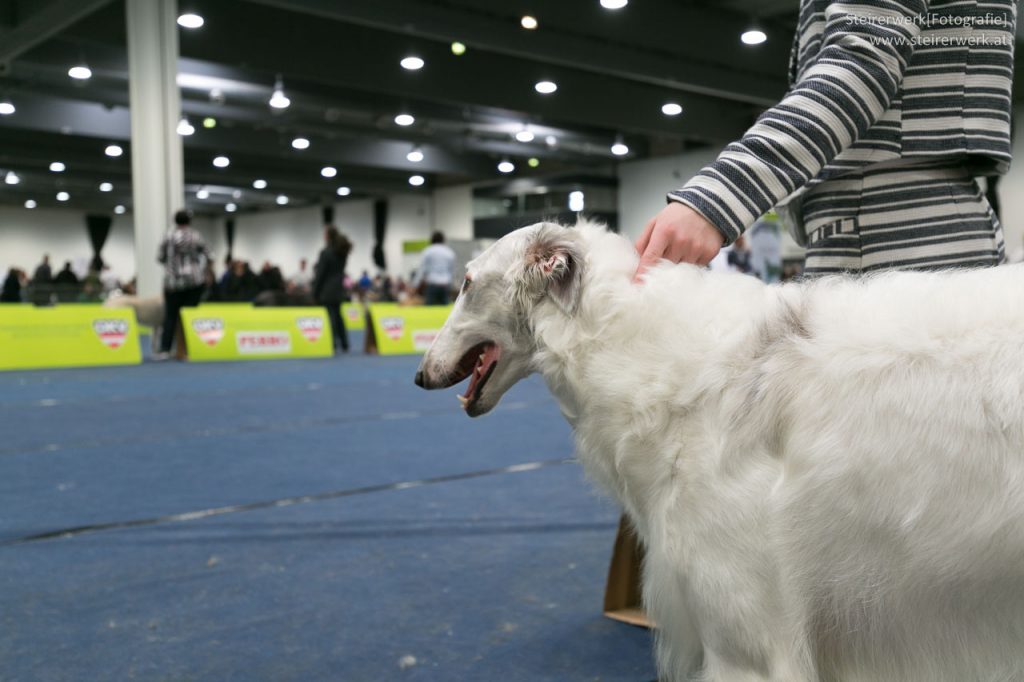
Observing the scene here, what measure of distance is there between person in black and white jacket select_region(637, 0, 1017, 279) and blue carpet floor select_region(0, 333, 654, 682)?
0.55 m

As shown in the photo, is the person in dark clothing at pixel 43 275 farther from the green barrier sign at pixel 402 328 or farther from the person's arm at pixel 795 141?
the person's arm at pixel 795 141

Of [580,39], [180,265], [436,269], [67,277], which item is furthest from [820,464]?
[67,277]

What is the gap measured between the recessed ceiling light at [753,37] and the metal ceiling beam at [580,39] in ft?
0.43

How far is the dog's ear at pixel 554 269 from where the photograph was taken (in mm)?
1479

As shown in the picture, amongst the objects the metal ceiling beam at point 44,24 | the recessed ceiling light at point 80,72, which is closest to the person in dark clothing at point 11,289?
the recessed ceiling light at point 80,72

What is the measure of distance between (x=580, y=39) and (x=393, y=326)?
18.1 feet

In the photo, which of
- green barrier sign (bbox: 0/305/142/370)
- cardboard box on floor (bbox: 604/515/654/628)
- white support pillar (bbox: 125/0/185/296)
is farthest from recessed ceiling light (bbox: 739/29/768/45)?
cardboard box on floor (bbox: 604/515/654/628)

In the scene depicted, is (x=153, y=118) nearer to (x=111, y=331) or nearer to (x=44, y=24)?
(x=44, y=24)

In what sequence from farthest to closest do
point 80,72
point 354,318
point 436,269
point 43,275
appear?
point 43,275 < point 354,318 < point 80,72 < point 436,269

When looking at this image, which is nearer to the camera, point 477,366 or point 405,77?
point 477,366

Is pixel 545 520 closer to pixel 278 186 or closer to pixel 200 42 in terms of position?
pixel 200 42

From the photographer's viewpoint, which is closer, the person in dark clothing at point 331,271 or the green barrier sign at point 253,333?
the green barrier sign at point 253,333

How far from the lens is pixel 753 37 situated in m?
13.8

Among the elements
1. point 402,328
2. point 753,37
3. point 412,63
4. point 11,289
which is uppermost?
point 412,63
